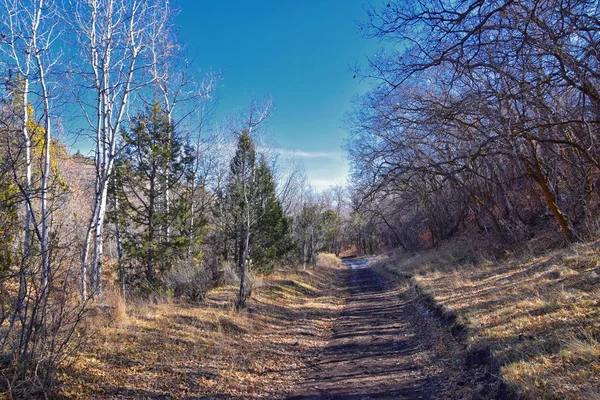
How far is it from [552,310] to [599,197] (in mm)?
10098

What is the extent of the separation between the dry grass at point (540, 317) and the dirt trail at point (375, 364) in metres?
1.02

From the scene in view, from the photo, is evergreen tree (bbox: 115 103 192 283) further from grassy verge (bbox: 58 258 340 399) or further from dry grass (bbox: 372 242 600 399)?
dry grass (bbox: 372 242 600 399)

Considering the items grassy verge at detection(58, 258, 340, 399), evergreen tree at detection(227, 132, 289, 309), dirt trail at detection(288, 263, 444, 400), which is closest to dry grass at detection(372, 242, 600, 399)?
dirt trail at detection(288, 263, 444, 400)

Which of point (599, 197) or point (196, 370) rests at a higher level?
point (599, 197)

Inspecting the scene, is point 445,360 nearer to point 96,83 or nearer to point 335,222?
point 96,83

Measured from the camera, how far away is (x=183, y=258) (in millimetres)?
13781

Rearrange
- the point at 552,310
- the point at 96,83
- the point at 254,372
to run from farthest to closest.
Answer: the point at 96,83 < the point at 254,372 < the point at 552,310

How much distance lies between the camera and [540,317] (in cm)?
623

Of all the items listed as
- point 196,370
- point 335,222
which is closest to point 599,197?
point 196,370

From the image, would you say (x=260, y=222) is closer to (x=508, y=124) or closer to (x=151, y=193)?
(x=151, y=193)

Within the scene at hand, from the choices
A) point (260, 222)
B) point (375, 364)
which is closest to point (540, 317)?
point (375, 364)

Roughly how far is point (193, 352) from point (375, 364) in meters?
3.54

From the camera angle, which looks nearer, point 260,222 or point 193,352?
point 193,352

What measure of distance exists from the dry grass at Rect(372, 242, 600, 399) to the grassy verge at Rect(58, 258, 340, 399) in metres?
3.48
